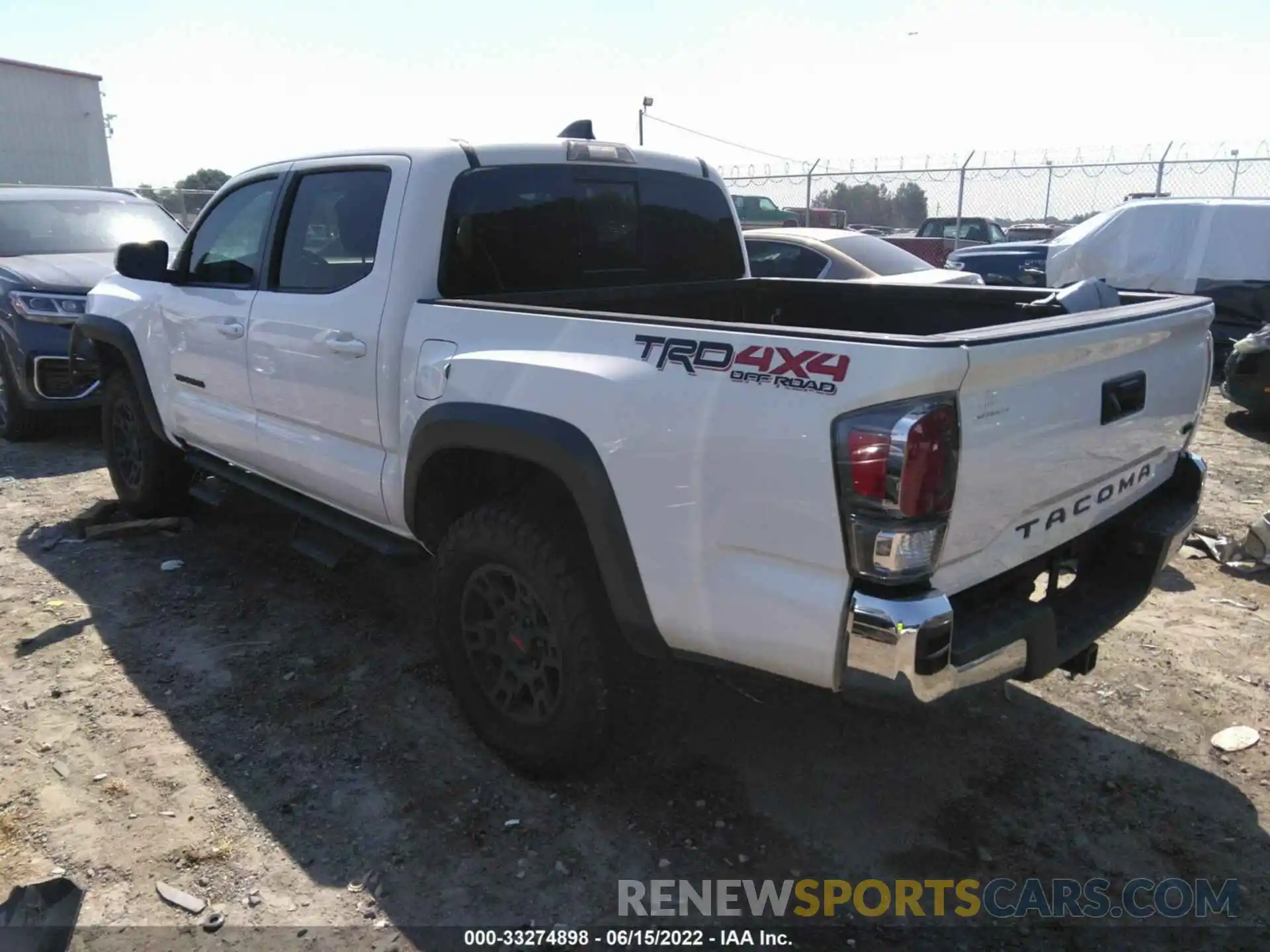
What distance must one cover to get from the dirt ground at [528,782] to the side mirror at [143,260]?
162 centimetres

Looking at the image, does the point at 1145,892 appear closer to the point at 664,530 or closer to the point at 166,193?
the point at 664,530

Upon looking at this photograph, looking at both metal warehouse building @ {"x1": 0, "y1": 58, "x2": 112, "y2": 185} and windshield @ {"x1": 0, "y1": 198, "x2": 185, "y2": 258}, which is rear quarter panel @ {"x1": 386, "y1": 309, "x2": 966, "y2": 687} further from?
metal warehouse building @ {"x1": 0, "y1": 58, "x2": 112, "y2": 185}

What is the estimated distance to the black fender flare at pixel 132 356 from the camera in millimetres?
4879

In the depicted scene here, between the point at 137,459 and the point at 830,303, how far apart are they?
13.1 feet

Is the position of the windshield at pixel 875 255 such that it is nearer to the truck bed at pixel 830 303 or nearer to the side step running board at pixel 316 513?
the truck bed at pixel 830 303

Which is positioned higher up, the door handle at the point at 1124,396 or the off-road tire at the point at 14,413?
the door handle at the point at 1124,396

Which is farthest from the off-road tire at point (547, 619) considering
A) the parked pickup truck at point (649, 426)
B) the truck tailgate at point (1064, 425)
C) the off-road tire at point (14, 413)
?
the off-road tire at point (14, 413)

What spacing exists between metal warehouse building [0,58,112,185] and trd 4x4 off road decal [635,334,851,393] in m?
26.0

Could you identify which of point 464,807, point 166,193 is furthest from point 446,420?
point 166,193

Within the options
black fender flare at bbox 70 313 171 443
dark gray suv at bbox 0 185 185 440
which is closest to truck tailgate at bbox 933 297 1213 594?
black fender flare at bbox 70 313 171 443

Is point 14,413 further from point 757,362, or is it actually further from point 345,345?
point 757,362

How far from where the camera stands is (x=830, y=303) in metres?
3.98

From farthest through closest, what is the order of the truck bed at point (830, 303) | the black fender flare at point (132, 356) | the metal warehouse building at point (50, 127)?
the metal warehouse building at point (50, 127), the black fender flare at point (132, 356), the truck bed at point (830, 303)

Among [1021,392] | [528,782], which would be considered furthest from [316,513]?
[1021,392]
